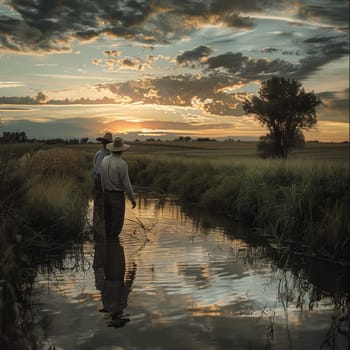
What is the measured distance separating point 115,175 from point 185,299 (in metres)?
4.61

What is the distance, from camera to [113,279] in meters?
8.29

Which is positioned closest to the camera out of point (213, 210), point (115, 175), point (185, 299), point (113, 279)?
point (185, 299)

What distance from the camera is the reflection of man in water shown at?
6.45m

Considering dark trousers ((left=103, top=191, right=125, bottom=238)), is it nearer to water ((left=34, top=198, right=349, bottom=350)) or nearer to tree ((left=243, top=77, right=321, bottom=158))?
water ((left=34, top=198, right=349, bottom=350))

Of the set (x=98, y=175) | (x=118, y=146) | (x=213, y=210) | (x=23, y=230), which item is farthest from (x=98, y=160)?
(x=213, y=210)

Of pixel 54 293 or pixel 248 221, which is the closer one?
pixel 54 293

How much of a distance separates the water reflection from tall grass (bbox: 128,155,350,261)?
10.8 ft

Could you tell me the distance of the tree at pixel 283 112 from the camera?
4506 centimetres

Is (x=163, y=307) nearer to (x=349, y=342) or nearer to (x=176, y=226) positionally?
(x=349, y=342)

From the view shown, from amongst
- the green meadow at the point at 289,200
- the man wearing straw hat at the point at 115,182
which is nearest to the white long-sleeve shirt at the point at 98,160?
the man wearing straw hat at the point at 115,182

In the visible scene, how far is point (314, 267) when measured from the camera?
964 cm

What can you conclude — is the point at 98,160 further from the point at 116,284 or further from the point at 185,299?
the point at 185,299

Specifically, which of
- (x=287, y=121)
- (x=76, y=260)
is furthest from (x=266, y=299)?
(x=287, y=121)

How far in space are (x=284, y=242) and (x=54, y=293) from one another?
655cm
